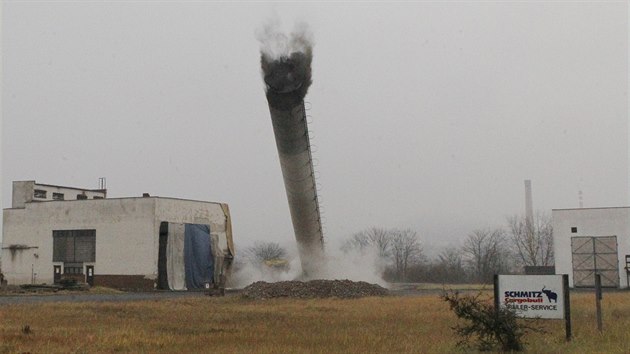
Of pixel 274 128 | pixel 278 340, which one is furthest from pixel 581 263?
pixel 278 340

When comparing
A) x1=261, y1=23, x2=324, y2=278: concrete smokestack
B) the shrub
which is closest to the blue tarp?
x1=261, y1=23, x2=324, y2=278: concrete smokestack

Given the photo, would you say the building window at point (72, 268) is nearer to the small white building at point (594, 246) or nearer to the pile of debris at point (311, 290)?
the pile of debris at point (311, 290)

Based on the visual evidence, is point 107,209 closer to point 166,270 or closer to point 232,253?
point 166,270

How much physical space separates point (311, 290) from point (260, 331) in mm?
20640

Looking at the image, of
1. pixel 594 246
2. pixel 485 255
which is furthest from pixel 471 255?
pixel 594 246

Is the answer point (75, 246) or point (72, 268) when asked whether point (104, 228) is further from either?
point (72, 268)

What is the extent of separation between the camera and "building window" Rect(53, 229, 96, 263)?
5434 cm

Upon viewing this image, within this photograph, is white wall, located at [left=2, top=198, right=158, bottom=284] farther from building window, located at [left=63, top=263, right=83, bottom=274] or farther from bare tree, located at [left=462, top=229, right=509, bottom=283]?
bare tree, located at [left=462, top=229, right=509, bottom=283]

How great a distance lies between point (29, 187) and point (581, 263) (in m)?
44.3

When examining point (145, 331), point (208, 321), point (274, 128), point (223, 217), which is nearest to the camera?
point (145, 331)

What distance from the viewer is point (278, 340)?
1570cm

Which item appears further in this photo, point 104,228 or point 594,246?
point 104,228

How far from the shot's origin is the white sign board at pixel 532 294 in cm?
1573

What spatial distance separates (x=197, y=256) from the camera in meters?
56.1
